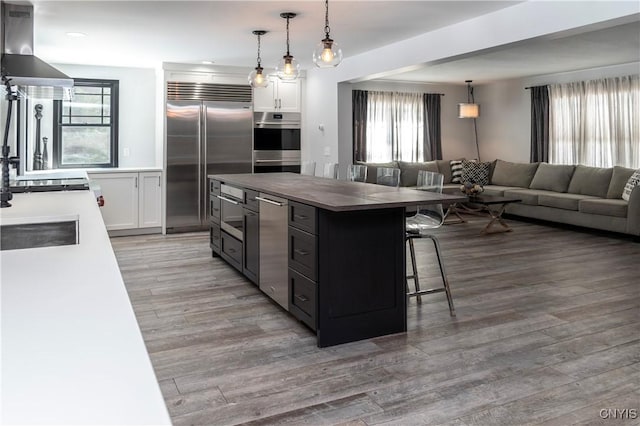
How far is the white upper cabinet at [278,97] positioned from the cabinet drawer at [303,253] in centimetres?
450

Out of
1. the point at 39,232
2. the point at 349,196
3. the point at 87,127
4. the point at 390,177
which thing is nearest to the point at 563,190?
the point at 390,177

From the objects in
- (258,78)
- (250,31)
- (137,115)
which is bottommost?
(258,78)

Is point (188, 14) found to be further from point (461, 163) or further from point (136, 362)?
point (461, 163)

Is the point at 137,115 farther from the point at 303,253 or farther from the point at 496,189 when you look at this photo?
the point at 496,189

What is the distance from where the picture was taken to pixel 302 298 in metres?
3.18

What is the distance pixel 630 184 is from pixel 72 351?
713 cm

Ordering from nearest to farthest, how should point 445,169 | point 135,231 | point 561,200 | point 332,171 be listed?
point 332,171 → point 135,231 → point 561,200 → point 445,169

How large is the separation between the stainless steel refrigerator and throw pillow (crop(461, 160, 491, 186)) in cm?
400

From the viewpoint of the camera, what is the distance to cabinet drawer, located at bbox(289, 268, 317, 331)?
3014mm

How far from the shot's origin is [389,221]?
3113 mm

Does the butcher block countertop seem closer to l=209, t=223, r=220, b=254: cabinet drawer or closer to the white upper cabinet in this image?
l=209, t=223, r=220, b=254: cabinet drawer

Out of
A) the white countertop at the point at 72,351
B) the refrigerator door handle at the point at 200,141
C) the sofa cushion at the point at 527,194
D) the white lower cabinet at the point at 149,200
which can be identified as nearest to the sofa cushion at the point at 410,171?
the sofa cushion at the point at 527,194

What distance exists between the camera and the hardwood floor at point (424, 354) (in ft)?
7.39

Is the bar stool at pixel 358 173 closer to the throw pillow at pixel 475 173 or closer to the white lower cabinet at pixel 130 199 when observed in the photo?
the white lower cabinet at pixel 130 199
